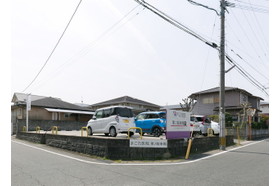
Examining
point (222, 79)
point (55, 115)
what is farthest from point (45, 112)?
point (222, 79)

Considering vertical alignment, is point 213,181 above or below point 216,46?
below

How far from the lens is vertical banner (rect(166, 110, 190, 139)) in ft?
32.7

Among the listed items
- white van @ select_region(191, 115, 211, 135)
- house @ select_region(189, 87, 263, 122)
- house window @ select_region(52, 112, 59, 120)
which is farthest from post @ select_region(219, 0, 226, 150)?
house window @ select_region(52, 112, 59, 120)

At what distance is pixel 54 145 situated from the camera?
13.5m

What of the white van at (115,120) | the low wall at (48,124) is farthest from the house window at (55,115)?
the white van at (115,120)

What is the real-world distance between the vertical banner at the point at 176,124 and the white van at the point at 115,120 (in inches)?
93.3

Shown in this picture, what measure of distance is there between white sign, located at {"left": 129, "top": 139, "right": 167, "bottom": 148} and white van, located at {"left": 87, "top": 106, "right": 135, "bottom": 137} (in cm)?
215

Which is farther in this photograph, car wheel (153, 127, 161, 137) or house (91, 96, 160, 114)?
house (91, 96, 160, 114)

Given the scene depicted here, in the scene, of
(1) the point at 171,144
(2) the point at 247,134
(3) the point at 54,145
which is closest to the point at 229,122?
(2) the point at 247,134

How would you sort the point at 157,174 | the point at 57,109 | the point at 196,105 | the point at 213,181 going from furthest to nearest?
the point at 196,105
the point at 57,109
the point at 157,174
the point at 213,181

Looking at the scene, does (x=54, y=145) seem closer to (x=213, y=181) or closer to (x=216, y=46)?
(x=213, y=181)

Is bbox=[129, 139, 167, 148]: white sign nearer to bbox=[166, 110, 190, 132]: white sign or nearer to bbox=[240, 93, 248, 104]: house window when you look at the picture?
bbox=[166, 110, 190, 132]: white sign

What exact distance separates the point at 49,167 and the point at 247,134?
1983 centimetres

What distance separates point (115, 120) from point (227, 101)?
25.5 metres
